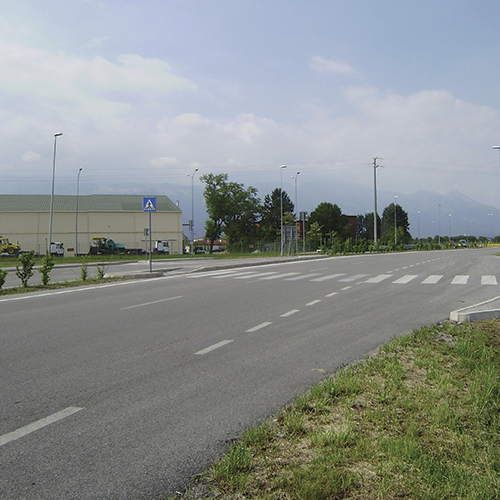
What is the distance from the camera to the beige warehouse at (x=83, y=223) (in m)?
80.5

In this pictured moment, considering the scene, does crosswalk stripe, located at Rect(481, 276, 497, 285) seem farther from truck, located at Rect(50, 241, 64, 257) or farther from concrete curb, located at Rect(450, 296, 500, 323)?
truck, located at Rect(50, 241, 64, 257)

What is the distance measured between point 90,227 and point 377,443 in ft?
277

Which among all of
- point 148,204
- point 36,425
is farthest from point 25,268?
point 36,425

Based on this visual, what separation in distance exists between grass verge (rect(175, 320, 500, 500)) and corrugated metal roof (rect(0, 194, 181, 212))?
271 feet

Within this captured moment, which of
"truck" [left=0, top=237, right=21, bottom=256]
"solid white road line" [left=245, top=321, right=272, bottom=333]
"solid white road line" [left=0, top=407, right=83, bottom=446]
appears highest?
"truck" [left=0, top=237, right=21, bottom=256]

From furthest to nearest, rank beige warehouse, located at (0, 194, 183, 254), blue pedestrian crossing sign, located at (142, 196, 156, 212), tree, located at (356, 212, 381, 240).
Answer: tree, located at (356, 212, 381, 240)
beige warehouse, located at (0, 194, 183, 254)
blue pedestrian crossing sign, located at (142, 196, 156, 212)

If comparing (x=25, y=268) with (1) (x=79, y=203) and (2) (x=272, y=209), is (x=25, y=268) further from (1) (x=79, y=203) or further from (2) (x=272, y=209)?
(2) (x=272, y=209)

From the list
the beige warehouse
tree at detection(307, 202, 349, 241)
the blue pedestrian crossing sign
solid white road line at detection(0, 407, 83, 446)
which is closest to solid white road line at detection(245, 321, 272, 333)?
solid white road line at detection(0, 407, 83, 446)

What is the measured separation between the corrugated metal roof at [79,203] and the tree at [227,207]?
861cm

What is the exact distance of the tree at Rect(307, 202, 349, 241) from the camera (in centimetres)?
11700

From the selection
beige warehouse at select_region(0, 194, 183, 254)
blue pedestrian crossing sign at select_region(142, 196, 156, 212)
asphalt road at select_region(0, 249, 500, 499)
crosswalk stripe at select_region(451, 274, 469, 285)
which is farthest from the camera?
beige warehouse at select_region(0, 194, 183, 254)

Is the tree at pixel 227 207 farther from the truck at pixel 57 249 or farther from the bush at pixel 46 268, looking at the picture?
the bush at pixel 46 268

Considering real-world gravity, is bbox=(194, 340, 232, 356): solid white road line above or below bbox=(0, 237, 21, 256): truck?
below

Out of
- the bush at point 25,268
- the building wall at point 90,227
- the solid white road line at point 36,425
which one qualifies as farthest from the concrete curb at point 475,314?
the building wall at point 90,227
